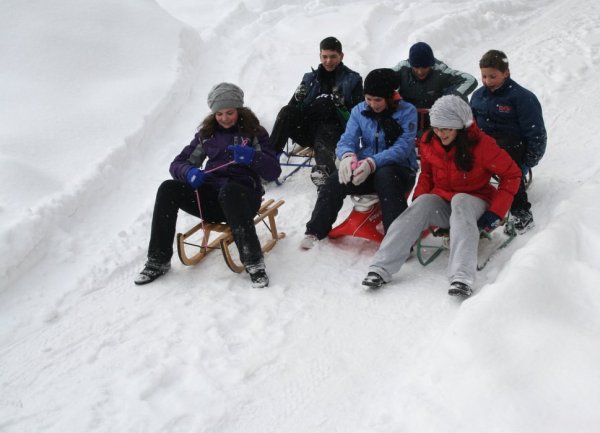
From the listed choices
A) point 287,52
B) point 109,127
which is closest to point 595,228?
point 109,127

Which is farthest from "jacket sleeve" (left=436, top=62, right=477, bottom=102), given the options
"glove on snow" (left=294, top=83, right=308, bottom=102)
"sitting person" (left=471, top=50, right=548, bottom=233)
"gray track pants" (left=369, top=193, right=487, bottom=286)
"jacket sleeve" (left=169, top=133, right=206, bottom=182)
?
"jacket sleeve" (left=169, top=133, right=206, bottom=182)

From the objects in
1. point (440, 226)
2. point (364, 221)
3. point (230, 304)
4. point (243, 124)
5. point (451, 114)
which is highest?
point (451, 114)

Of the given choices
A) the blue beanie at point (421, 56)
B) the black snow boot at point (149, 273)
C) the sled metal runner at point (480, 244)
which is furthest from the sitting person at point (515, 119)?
the black snow boot at point (149, 273)

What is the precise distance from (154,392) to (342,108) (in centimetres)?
343

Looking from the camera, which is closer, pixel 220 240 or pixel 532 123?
pixel 220 240

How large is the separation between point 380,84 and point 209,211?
1.55 meters

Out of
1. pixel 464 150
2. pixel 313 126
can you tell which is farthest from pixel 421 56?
pixel 464 150

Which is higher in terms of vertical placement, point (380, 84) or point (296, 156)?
point (380, 84)

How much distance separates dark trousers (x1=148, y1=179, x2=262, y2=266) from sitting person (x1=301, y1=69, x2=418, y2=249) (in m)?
0.56

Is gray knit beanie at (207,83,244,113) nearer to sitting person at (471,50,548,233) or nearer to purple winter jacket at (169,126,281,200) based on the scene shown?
purple winter jacket at (169,126,281,200)

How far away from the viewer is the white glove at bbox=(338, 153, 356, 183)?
4.19 metres

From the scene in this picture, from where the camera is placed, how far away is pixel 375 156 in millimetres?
4250

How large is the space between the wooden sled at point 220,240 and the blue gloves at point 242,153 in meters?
0.46

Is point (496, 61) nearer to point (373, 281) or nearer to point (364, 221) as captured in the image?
point (364, 221)
